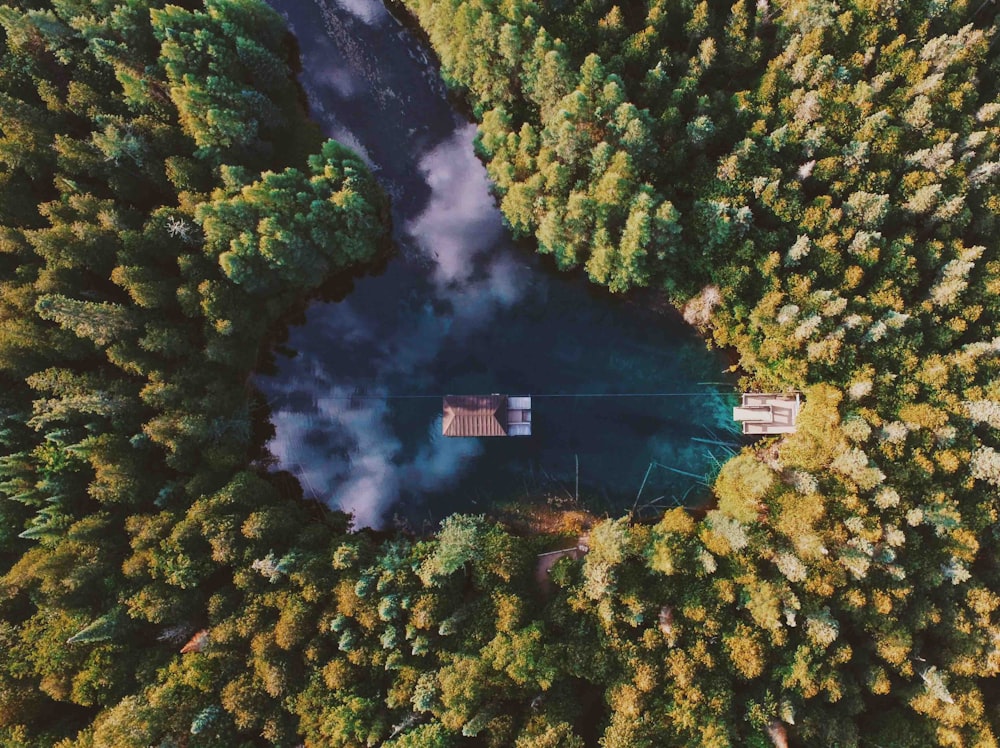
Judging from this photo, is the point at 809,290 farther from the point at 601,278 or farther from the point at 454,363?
the point at 454,363

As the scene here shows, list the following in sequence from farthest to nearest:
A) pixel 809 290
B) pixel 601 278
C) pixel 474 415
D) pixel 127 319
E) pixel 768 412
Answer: pixel 474 415 → pixel 768 412 → pixel 601 278 → pixel 809 290 → pixel 127 319

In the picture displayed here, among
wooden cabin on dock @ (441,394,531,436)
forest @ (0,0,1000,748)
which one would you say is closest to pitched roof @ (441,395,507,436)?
wooden cabin on dock @ (441,394,531,436)

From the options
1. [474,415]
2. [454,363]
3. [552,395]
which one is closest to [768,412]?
[552,395]

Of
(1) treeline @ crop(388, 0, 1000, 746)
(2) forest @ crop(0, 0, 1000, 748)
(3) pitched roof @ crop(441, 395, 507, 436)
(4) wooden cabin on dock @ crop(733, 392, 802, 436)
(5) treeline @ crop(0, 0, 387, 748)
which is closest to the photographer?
(5) treeline @ crop(0, 0, 387, 748)

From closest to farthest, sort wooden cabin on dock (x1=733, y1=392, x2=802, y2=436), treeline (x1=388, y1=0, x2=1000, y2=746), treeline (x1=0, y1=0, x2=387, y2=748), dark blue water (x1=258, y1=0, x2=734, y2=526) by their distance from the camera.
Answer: treeline (x1=0, y1=0, x2=387, y2=748) → treeline (x1=388, y1=0, x2=1000, y2=746) → wooden cabin on dock (x1=733, y1=392, x2=802, y2=436) → dark blue water (x1=258, y1=0, x2=734, y2=526)

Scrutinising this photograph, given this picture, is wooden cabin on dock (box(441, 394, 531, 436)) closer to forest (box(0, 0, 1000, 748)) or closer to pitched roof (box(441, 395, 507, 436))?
pitched roof (box(441, 395, 507, 436))

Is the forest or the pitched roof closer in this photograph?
the forest
